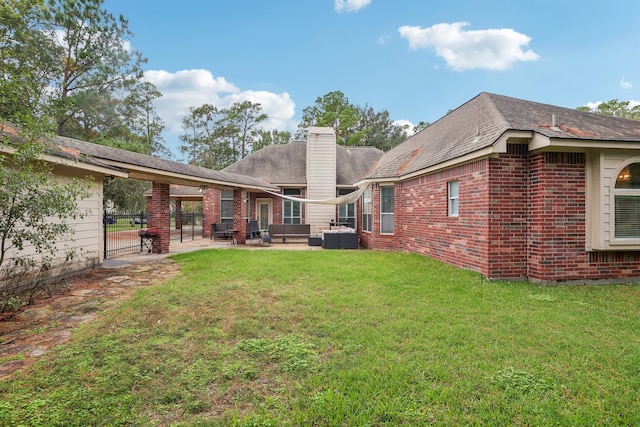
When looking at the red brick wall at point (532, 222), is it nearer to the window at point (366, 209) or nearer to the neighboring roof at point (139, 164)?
the window at point (366, 209)

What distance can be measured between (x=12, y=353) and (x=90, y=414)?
1.96 metres

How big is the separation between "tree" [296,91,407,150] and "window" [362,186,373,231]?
1874 centimetres

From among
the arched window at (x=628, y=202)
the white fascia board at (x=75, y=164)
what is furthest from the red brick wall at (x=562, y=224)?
the white fascia board at (x=75, y=164)

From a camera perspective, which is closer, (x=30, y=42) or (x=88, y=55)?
(x=30, y=42)

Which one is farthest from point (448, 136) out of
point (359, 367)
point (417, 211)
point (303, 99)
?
point (303, 99)

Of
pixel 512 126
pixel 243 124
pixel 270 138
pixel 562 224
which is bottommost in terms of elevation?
pixel 562 224

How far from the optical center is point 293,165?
62.5ft

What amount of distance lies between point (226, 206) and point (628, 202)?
16.3 meters

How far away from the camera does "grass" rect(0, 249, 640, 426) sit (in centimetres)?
220

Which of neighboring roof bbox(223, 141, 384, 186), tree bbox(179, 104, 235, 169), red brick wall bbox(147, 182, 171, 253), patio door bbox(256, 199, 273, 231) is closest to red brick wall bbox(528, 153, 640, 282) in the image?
red brick wall bbox(147, 182, 171, 253)

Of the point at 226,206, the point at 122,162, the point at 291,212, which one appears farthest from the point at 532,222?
the point at 226,206

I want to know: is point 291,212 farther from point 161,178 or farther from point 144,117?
point 144,117

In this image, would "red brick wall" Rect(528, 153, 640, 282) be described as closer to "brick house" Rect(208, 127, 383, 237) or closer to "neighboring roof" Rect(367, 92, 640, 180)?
"neighboring roof" Rect(367, 92, 640, 180)

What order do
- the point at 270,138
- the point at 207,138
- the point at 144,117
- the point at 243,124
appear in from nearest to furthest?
the point at 144,117 < the point at 270,138 < the point at 243,124 < the point at 207,138
